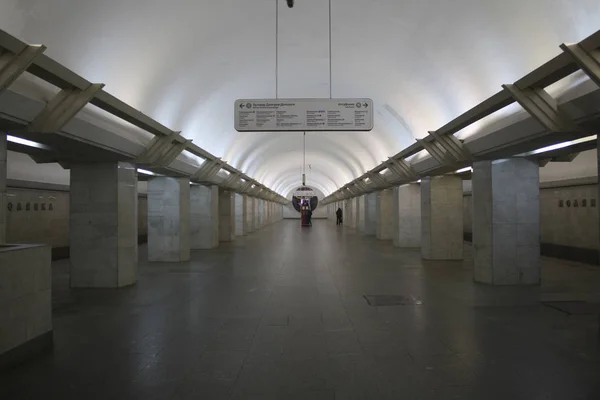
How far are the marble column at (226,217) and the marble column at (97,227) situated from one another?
13973 mm

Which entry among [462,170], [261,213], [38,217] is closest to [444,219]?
[462,170]

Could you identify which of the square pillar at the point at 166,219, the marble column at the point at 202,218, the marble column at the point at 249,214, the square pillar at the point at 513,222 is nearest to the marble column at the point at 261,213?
the marble column at the point at 249,214

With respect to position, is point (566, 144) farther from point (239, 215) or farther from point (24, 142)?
point (239, 215)

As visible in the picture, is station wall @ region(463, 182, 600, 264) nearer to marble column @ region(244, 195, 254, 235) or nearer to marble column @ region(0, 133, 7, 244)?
marble column @ region(0, 133, 7, 244)

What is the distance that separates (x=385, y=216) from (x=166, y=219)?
14109mm

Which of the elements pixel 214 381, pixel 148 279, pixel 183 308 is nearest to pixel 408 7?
pixel 183 308

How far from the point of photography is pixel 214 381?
4707 mm

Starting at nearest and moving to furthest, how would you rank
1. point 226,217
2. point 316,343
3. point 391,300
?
Result: point 316,343
point 391,300
point 226,217

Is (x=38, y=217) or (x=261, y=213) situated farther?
(x=261, y=213)

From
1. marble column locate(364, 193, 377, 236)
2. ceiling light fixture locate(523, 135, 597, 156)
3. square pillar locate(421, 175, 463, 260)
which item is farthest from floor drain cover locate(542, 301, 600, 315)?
marble column locate(364, 193, 377, 236)

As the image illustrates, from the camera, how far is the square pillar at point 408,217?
2103 cm

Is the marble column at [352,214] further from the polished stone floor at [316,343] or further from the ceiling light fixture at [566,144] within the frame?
the ceiling light fixture at [566,144]

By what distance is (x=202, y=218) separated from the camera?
20578 millimetres

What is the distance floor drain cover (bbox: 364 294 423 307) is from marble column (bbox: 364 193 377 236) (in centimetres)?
1958
